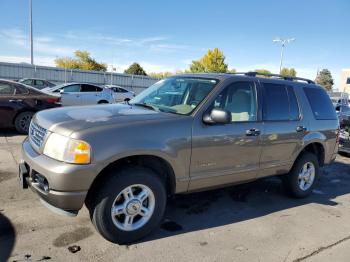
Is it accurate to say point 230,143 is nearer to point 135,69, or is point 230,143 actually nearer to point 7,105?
point 7,105

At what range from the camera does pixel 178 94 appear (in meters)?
4.58

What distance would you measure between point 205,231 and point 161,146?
124 centimetres

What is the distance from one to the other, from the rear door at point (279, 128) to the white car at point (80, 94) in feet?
37.2

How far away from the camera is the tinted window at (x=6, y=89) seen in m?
8.85

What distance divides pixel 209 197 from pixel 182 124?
1.87 metres

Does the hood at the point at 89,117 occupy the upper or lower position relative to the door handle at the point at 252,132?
upper

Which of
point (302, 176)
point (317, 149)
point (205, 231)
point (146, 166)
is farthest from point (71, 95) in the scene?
point (205, 231)

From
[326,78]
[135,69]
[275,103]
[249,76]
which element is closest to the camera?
[249,76]

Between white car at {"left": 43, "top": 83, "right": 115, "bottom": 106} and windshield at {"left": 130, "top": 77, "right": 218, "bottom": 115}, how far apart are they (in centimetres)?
1065

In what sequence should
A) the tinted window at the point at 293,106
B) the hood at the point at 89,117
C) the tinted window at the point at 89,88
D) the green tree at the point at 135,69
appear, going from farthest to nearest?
1. the green tree at the point at 135,69
2. the tinted window at the point at 89,88
3. the tinted window at the point at 293,106
4. the hood at the point at 89,117

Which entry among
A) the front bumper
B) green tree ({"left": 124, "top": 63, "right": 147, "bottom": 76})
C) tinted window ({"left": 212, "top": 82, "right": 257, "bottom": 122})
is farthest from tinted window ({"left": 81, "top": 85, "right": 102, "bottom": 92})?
green tree ({"left": 124, "top": 63, "right": 147, "bottom": 76})

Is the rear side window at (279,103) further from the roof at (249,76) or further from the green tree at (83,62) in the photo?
the green tree at (83,62)

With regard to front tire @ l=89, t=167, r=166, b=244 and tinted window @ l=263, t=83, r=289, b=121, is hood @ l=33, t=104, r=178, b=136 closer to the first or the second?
front tire @ l=89, t=167, r=166, b=244

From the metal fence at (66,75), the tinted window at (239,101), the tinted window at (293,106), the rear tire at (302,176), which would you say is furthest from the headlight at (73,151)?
the metal fence at (66,75)
